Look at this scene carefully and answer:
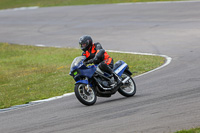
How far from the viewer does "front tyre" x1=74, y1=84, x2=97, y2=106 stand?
9.73 m

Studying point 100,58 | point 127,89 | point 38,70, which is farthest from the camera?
point 38,70

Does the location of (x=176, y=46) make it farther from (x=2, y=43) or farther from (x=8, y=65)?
(x=2, y=43)

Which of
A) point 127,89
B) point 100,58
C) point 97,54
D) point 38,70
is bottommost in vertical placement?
point 38,70

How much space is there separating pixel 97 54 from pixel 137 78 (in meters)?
3.91

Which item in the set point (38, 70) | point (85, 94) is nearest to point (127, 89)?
point (85, 94)

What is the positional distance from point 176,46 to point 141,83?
7766 millimetres

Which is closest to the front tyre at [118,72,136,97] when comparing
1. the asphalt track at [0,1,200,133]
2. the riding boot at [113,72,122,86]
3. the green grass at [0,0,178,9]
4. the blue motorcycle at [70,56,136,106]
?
the blue motorcycle at [70,56,136,106]

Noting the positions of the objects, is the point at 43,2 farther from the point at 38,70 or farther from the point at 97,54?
the point at 97,54

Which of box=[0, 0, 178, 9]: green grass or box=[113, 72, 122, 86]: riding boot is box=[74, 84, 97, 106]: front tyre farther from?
box=[0, 0, 178, 9]: green grass

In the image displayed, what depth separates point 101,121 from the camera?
8055mm

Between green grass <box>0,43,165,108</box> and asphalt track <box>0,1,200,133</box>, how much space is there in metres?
1.17

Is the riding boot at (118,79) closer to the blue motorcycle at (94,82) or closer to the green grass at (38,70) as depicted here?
the blue motorcycle at (94,82)

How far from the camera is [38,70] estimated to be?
60.1ft

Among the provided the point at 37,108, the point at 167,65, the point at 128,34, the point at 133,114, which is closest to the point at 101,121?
the point at 133,114
